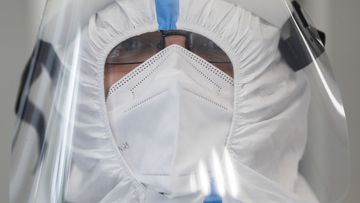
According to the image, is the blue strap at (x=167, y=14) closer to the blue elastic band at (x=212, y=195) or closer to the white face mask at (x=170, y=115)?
the white face mask at (x=170, y=115)

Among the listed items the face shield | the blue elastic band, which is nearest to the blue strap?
the face shield

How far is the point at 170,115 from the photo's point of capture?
78 centimetres

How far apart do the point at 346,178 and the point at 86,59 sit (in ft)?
1.84

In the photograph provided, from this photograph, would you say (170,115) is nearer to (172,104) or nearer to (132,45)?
(172,104)

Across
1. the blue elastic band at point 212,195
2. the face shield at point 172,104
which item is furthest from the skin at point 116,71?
the blue elastic band at point 212,195

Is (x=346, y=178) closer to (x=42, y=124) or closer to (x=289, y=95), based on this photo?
(x=289, y=95)

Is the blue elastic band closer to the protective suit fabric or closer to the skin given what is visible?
the protective suit fabric

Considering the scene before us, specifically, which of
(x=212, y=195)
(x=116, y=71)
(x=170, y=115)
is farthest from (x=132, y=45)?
(x=212, y=195)

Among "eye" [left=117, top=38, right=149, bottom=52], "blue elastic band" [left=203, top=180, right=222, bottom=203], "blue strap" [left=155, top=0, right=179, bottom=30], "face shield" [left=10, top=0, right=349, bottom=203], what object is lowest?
"blue elastic band" [left=203, top=180, right=222, bottom=203]

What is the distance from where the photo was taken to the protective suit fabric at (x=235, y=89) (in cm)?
82

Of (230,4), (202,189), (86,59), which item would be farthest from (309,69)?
(86,59)

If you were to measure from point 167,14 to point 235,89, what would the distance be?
0.18 meters

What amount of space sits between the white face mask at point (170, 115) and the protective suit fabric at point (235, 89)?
21mm

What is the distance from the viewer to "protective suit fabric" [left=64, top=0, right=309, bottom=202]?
2.69 feet
